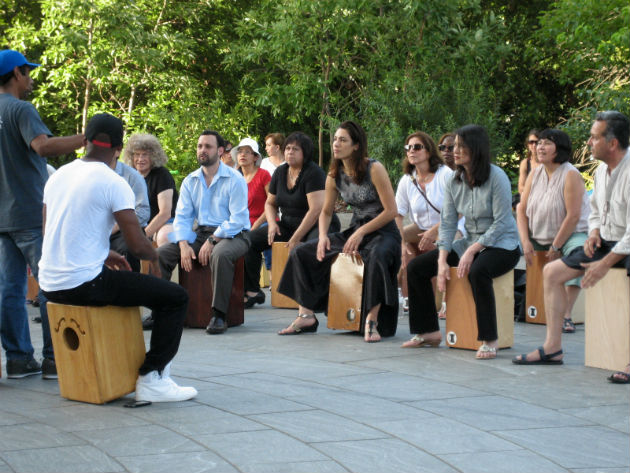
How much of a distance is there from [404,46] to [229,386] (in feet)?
42.3

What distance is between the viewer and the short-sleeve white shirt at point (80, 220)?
5668 millimetres

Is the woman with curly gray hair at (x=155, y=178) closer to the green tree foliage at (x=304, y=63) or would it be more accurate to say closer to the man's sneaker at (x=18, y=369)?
the man's sneaker at (x=18, y=369)

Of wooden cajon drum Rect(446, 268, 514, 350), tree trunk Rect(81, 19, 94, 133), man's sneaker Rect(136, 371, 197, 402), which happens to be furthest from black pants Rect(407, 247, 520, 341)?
tree trunk Rect(81, 19, 94, 133)

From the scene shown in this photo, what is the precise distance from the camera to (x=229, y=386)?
251 inches

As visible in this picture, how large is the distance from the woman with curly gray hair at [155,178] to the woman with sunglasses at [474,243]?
10.1 feet

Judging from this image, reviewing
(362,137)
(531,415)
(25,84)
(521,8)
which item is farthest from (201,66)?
(531,415)

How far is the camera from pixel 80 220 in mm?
5680

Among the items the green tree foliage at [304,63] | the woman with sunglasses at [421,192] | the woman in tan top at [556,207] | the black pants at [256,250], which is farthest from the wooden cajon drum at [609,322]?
the green tree foliage at [304,63]

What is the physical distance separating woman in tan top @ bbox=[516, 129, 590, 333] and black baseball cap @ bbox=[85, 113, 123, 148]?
4526 millimetres

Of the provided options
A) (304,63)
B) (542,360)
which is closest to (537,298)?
(542,360)

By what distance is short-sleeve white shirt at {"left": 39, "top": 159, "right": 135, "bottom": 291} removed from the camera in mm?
5668

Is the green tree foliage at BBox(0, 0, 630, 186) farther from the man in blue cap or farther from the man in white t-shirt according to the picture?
the man in white t-shirt

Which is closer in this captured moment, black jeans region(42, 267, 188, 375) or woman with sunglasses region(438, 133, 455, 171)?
black jeans region(42, 267, 188, 375)

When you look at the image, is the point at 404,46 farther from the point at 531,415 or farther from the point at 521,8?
the point at 531,415
